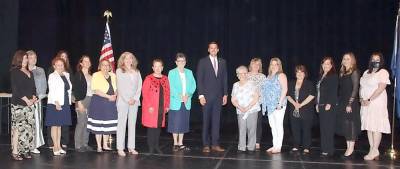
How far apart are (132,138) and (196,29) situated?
19.8ft

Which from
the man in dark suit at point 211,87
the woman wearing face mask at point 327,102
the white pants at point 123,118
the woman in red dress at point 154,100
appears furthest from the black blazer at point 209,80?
the woman wearing face mask at point 327,102

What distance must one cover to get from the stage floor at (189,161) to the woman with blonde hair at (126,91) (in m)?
0.39

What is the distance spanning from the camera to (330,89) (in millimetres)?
6547

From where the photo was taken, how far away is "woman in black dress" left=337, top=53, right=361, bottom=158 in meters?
6.51

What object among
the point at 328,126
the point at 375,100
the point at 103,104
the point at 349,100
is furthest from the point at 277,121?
the point at 103,104

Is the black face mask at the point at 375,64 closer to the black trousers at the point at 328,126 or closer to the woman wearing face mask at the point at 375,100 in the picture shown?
the woman wearing face mask at the point at 375,100

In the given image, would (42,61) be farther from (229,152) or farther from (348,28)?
(348,28)

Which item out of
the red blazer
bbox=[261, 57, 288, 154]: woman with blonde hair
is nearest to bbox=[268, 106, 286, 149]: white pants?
bbox=[261, 57, 288, 154]: woman with blonde hair

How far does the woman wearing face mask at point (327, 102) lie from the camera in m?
6.55

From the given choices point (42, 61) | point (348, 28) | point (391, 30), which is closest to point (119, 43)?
point (42, 61)

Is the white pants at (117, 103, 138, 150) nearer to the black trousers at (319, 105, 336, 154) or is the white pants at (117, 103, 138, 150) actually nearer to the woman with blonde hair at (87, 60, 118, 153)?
the woman with blonde hair at (87, 60, 118, 153)

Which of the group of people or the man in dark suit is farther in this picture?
the man in dark suit

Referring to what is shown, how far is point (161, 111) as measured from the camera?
6.64 m

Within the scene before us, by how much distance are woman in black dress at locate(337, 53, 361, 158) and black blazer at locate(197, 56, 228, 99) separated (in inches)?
68.0
